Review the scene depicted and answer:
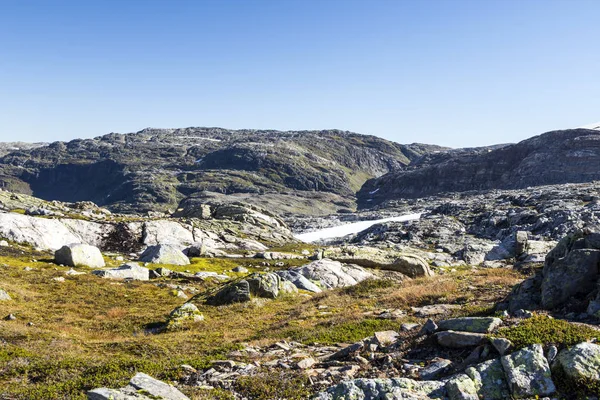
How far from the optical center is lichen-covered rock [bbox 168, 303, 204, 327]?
29.0 m

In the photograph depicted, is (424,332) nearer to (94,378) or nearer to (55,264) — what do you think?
(94,378)

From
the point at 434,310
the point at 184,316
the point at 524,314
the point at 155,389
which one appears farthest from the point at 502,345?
the point at 184,316

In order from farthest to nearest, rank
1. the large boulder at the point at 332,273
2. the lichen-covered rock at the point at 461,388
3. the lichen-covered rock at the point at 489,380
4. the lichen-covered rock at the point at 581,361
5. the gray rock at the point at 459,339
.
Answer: the large boulder at the point at 332,273
the gray rock at the point at 459,339
the lichen-covered rock at the point at 489,380
the lichen-covered rock at the point at 461,388
the lichen-covered rock at the point at 581,361

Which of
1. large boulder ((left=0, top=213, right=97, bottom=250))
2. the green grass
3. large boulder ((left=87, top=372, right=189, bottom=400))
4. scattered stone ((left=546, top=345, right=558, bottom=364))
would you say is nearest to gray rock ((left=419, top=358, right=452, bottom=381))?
the green grass

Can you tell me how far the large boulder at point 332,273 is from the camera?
52.9m

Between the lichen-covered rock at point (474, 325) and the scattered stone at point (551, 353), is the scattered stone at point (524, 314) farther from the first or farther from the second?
the scattered stone at point (551, 353)

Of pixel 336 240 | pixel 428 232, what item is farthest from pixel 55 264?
pixel 336 240

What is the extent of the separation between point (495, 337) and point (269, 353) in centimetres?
978

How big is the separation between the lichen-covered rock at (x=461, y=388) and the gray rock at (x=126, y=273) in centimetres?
5409

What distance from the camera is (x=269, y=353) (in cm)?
1798

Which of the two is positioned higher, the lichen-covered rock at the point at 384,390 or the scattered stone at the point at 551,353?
the scattered stone at the point at 551,353

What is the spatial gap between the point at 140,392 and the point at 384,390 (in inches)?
275

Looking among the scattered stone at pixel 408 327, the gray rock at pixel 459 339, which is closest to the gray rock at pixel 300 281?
the scattered stone at pixel 408 327

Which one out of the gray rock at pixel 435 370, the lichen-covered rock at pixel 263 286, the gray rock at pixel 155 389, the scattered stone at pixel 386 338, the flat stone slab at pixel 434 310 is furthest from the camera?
the lichen-covered rock at pixel 263 286
